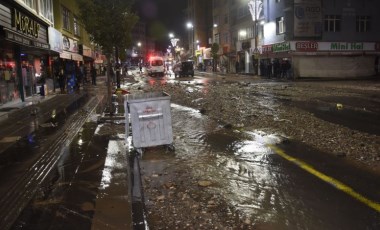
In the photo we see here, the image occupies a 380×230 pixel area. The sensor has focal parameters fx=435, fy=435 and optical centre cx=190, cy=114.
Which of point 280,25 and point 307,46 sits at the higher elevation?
point 280,25

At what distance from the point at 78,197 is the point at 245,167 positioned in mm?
3018

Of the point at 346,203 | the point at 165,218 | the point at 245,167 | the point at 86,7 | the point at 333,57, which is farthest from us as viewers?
the point at 333,57

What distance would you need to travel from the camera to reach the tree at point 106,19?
47.4 feet

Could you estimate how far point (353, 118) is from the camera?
13.6m

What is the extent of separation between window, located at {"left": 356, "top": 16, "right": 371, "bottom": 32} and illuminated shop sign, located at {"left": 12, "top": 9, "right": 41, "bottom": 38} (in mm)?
34979

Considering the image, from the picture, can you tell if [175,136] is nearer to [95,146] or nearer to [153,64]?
[95,146]

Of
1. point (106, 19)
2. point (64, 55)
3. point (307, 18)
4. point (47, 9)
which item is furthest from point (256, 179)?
point (307, 18)

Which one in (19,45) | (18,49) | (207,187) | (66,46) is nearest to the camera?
(207,187)

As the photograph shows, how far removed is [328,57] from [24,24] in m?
32.8

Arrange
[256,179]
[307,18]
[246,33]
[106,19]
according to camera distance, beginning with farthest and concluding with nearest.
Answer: [246,33] → [307,18] → [106,19] → [256,179]

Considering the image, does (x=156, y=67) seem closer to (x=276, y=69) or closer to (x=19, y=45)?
(x=276, y=69)

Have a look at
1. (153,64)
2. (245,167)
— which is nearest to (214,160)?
(245,167)

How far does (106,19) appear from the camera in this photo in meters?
14.5

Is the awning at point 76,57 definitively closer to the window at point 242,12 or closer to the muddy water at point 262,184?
the muddy water at point 262,184
